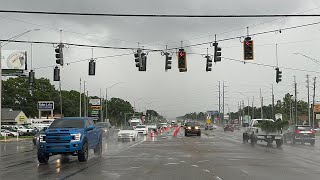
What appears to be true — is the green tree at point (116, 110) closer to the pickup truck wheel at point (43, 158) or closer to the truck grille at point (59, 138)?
the pickup truck wheel at point (43, 158)

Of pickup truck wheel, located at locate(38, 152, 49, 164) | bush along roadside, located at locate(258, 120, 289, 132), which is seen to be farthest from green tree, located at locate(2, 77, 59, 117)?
pickup truck wheel, located at locate(38, 152, 49, 164)

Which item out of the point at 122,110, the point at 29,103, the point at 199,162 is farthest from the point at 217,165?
the point at 122,110

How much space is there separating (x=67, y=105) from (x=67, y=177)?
119 m

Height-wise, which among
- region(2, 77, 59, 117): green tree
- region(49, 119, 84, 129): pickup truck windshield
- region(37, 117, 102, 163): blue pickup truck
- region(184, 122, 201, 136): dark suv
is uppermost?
region(2, 77, 59, 117): green tree

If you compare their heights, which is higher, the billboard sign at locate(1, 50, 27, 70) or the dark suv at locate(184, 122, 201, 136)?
the billboard sign at locate(1, 50, 27, 70)

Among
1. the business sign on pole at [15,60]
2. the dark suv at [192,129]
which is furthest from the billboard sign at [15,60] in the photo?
the dark suv at [192,129]

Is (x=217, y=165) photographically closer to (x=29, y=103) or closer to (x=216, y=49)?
(x=216, y=49)

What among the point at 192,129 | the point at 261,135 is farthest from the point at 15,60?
the point at 261,135

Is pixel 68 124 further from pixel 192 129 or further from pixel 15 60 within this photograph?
pixel 15 60

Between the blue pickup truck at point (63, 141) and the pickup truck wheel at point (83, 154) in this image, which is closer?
the blue pickup truck at point (63, 141)

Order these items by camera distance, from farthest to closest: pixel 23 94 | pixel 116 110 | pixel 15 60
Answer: pixel 116 110, pixel 23 94, pixel 15 60

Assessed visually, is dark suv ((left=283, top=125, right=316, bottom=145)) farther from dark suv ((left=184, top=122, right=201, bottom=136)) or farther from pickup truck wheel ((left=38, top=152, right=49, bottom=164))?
pickup truck wheel ((left=38, top=152, right=49, bottom=164))

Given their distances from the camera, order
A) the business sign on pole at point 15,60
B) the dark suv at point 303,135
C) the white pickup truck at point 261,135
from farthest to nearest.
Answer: the business sign on pole at point 15,60, the dark suv at point 303,135, the white pickup truck at point 261,135

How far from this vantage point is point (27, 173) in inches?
627
